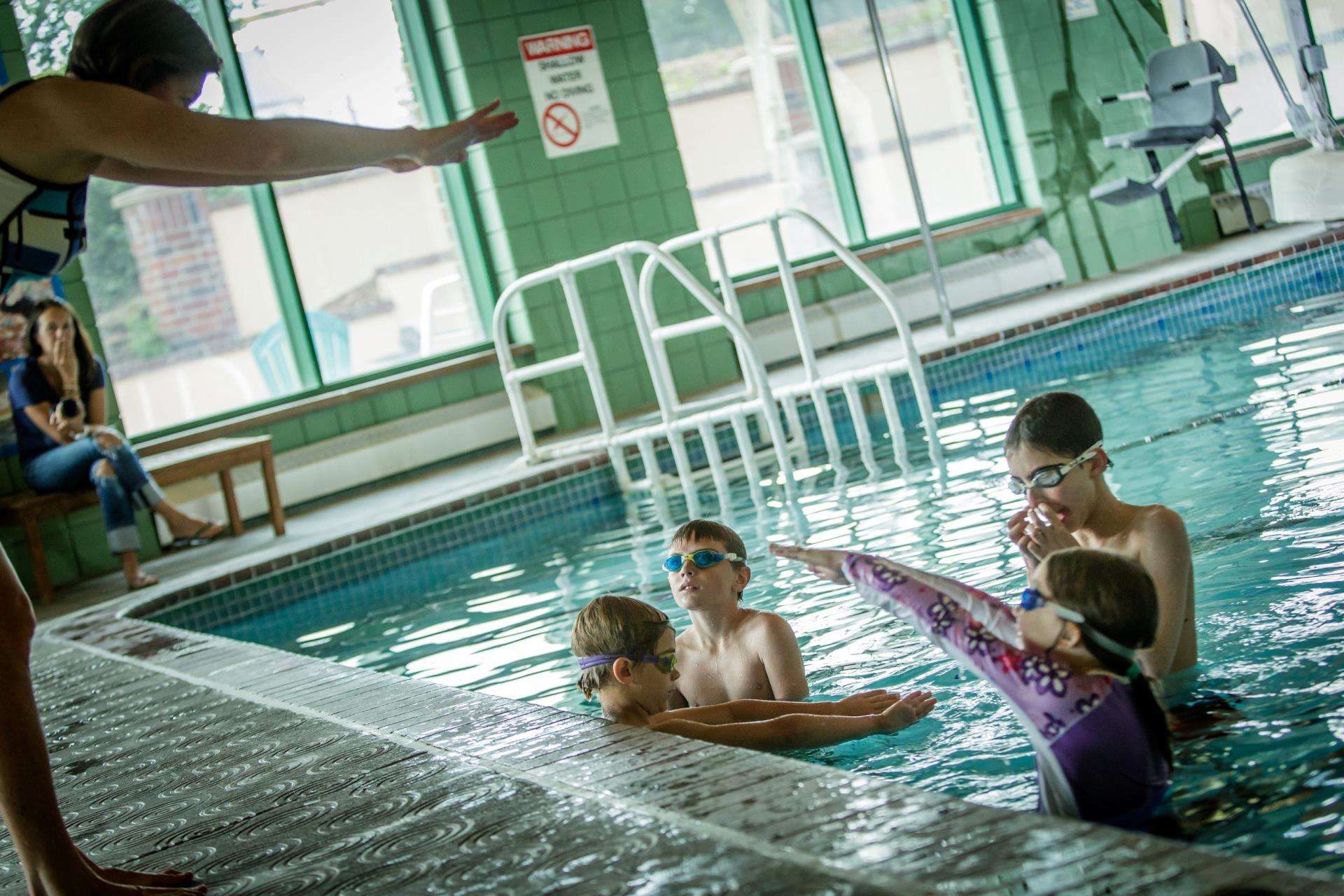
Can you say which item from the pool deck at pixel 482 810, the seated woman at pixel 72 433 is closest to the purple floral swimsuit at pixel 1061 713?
the pool deck at pixel 482 810

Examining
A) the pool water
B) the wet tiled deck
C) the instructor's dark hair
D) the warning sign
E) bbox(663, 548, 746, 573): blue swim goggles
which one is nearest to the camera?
the wet tiled deck

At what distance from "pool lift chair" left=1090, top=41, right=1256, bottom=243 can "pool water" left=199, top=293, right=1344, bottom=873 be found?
6.10ft

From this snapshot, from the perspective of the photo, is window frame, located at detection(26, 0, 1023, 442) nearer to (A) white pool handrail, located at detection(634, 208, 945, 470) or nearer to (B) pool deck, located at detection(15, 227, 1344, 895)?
(A) white pool handrail, located at detection(634, 208, 945, 470)

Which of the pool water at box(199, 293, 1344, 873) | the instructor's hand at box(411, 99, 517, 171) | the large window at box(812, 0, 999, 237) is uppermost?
the large window at box(812, 0, 999, 237)

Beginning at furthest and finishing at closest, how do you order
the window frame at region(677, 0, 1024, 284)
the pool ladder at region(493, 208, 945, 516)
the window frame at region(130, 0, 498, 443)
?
the window frame at region(677, 0, 1024, 284) < the window frame at region(130, 0, 498, 443) < the pool ladder at region(493, 208, 945, 516)

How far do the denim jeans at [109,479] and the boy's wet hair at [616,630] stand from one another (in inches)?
191

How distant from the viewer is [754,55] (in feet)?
36.4

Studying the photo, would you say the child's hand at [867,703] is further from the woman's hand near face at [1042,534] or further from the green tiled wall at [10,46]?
the green tiled wall at [10,46]

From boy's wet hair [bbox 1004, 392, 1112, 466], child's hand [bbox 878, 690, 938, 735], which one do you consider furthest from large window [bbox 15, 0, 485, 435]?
boy's wet hair [bbox 1004, 392, 1112, 466]

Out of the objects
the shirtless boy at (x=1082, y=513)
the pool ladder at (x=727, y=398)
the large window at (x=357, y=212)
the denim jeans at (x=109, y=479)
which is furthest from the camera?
the large window at (x=357, y=212)

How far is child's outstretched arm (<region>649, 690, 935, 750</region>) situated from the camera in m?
2.65

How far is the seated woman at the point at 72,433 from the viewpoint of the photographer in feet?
22.5

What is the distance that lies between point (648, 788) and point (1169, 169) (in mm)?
8749

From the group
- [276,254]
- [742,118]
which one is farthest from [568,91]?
[276,254]
